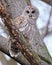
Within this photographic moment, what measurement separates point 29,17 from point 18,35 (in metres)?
A: 0.16

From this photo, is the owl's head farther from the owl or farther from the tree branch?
the tree branch

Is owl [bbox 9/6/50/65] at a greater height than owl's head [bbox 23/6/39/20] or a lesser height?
lesser

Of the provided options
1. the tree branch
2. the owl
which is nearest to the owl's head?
the owl

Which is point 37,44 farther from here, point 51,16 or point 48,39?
point 51,16

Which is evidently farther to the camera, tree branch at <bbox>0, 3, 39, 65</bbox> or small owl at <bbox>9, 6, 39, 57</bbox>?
small owl at <bbox>9, 6, 39, 57</bbox>

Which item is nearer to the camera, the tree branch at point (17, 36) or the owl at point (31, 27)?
the tree branch at point (17, 36)

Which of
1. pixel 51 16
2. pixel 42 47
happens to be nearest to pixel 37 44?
pixel 42 47

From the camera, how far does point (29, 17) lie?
1.51 ft

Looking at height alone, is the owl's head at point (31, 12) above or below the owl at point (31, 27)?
above

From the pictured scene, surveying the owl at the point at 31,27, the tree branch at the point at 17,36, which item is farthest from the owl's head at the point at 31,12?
the tree branch at the point at 17,36

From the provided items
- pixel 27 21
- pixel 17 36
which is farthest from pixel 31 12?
pixel 17 36

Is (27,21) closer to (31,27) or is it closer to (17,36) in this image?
(31,27)

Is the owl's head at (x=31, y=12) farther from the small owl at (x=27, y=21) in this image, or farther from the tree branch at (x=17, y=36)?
the tree branch at (x=17, y=36)

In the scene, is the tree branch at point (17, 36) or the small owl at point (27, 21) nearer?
the tree branch at point (17, 36)
